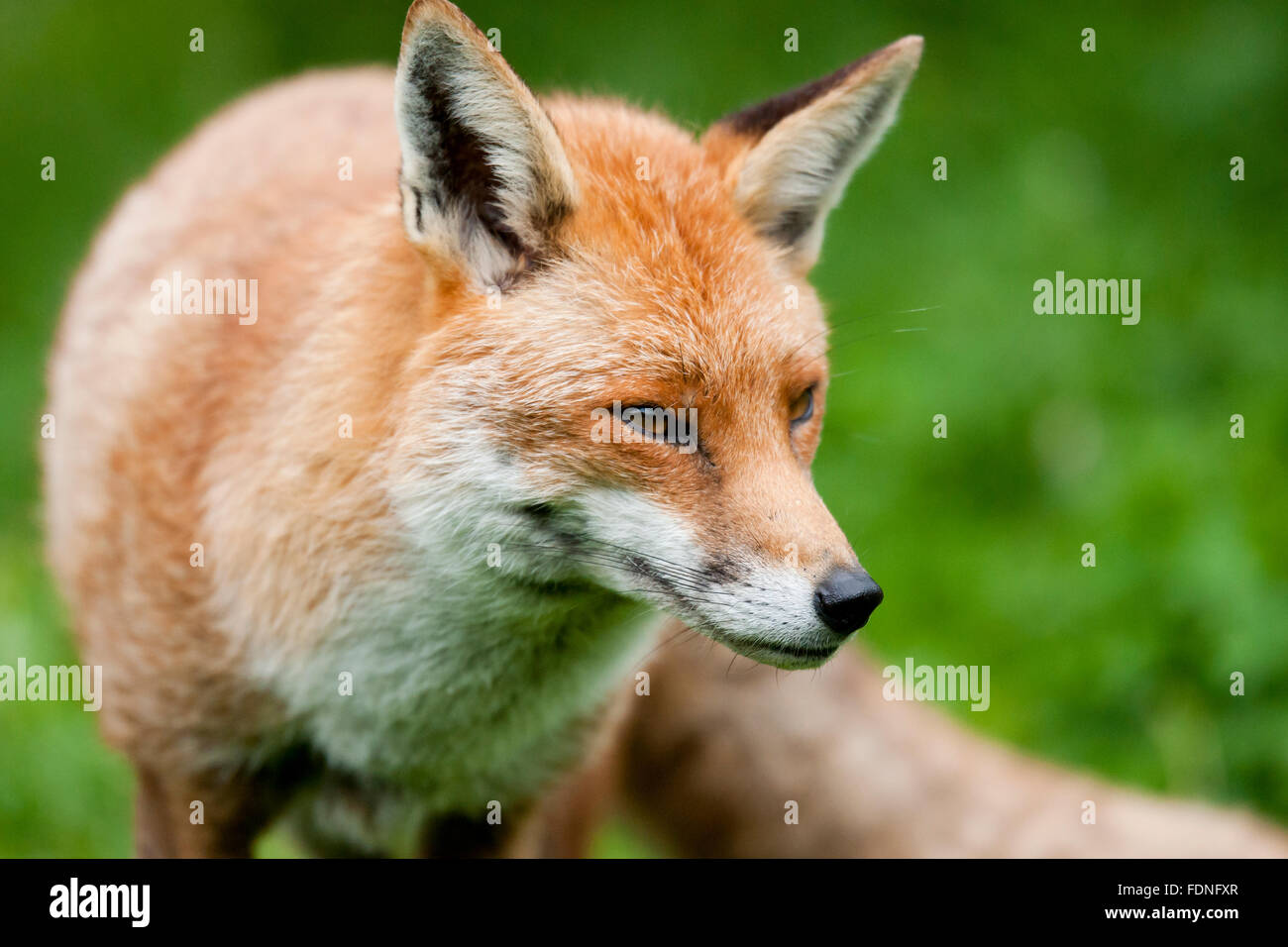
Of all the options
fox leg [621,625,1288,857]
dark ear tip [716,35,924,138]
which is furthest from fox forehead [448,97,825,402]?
Answer: fox leg [621,625,1288,857]

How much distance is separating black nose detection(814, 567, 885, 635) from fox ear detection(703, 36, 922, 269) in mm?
1236

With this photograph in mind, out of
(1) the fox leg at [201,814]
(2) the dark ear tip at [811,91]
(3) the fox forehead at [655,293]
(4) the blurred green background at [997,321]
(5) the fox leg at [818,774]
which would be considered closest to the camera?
(3) the fox forehead at [655,293]

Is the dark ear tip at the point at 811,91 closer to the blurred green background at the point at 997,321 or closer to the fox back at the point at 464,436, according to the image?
the fox back at the point at 464,436

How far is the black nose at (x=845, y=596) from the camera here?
10.4ft

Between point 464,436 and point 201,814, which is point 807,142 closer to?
point 464,436

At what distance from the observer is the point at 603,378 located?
3.39 m

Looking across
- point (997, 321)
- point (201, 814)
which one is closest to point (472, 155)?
point (201, 814)

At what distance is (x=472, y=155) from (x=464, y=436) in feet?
2.44

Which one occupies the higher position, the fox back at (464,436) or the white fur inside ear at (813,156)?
the white fur inside ear at (813,156)

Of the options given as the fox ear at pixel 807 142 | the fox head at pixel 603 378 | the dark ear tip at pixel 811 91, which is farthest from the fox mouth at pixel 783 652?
the dark ear tip at pixel 811 91

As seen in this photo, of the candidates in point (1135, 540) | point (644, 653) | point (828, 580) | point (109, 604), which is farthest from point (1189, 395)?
point (109, 604)

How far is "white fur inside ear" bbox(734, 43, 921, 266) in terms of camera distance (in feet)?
12.7

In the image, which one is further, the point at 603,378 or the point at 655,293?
the point at 655,293
